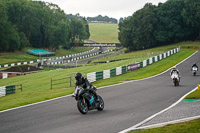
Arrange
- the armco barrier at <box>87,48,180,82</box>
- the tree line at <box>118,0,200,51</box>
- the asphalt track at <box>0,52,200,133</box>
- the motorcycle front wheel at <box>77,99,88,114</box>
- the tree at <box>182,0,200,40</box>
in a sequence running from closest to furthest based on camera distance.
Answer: the asphalt track at <box>0,52,200,133</box>, the motorcycle front wheel at <box>77,99,88,114</box>, the armco barrier at <box>87,48,180,82</box>, the tree at <box>182,0,200,40</box>, the tree line at <box>118,0,200,51</box>

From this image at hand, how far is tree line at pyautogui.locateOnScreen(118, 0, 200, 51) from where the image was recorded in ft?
341

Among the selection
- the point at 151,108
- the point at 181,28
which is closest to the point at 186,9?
the point at 181,28

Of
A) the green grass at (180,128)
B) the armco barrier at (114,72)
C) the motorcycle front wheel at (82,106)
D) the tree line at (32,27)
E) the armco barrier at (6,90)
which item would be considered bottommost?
the armco barrier at (6,90)

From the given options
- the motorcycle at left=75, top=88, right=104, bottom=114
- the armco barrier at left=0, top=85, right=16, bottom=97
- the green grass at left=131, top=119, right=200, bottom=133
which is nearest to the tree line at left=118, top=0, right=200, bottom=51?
the armco barrier at left=0, top=85, right=16, bottom=97

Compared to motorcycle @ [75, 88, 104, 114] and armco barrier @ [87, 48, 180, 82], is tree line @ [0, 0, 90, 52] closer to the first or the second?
armco barrier @ [87, 48, 180, 82]

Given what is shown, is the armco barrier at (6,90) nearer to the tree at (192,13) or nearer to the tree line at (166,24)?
the tree line at (166,24)

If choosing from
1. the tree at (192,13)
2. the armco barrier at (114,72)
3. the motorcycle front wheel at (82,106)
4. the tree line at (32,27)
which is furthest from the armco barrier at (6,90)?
the tree at (192,13)

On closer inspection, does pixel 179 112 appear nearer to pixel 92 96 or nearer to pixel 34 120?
pixel 92 96

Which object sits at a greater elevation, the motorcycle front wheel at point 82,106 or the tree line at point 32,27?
the tree line at point 32,27

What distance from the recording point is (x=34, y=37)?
12938cm

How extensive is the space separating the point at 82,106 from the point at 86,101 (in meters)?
0.42

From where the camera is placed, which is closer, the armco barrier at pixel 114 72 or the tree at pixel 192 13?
the armco barrier at pixel 114 72

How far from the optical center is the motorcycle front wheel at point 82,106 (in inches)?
565

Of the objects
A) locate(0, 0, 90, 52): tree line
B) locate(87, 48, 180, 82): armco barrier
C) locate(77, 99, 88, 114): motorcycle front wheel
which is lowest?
locate(87, 48, 180, 82): armco barrier
